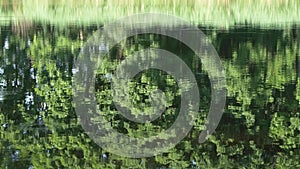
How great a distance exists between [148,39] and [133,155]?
35.3ft

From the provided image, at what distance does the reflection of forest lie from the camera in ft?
31.4

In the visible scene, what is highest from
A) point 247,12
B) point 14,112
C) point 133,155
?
point 247,12

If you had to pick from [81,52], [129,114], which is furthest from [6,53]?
[129,114]

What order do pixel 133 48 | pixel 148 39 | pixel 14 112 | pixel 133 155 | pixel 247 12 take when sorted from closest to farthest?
1. pixel 133 155
2. pixel 14 112
3. pixel 133 48
4. pixel 148 39
5. pixel 247 12

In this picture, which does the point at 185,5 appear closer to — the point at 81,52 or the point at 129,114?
the point at 81,52

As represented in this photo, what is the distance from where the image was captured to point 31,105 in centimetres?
1220

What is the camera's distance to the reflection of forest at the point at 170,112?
9.59 m

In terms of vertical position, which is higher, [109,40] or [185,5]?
[185,5]

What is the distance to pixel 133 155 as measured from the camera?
32.0 ft

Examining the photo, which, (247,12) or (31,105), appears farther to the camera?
(247,12)

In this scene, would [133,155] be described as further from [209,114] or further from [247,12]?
[247,12]

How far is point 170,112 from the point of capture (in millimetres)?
12219

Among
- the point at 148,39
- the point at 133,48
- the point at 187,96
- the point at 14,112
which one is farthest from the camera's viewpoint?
the point at 148,39

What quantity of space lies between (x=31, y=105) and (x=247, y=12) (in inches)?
596
